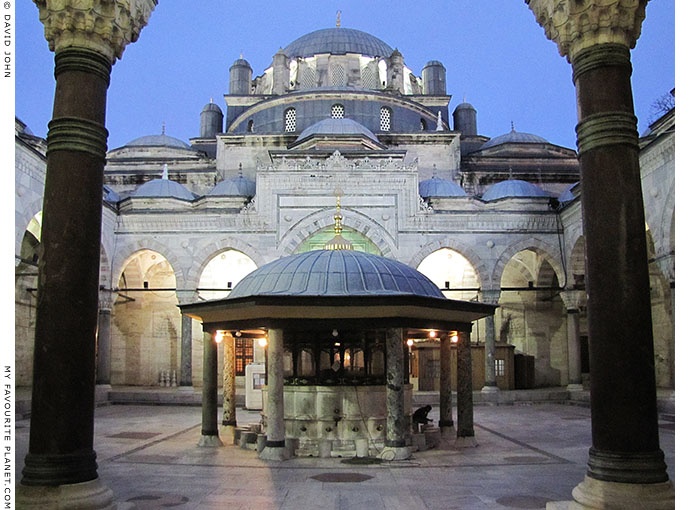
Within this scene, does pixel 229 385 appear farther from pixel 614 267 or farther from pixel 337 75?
pixel 337 75

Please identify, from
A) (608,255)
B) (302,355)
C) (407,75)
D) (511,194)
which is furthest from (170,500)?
(407,75)

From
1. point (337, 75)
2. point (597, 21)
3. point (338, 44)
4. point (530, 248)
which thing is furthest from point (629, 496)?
point (338, 44)

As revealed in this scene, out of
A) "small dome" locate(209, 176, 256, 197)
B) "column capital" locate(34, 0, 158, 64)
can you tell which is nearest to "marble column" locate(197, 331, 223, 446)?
"column capital" locate(34, 0, 158, 64)

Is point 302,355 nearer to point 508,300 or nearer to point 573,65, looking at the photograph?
point 573,65

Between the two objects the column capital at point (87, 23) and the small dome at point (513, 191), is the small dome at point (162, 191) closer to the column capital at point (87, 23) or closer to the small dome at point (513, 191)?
the small dome at point (513, 191)

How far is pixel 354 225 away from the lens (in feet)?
78.1

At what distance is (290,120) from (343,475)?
26429 millimetres

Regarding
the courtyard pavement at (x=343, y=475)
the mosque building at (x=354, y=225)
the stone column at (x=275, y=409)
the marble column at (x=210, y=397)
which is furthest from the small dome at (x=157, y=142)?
the stone column at (x=275, y=409)

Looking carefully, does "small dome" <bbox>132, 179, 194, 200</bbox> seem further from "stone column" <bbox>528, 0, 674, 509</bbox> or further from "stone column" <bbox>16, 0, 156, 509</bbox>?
"stone column" <bbox>528, 0, 674, 509</bbox>

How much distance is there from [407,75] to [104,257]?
21.9 meters

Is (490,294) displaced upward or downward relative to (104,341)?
upward

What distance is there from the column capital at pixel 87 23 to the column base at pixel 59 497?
3.55 metres

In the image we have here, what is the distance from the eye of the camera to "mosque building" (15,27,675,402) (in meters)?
23.3

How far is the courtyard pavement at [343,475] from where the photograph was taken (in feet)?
23.9
